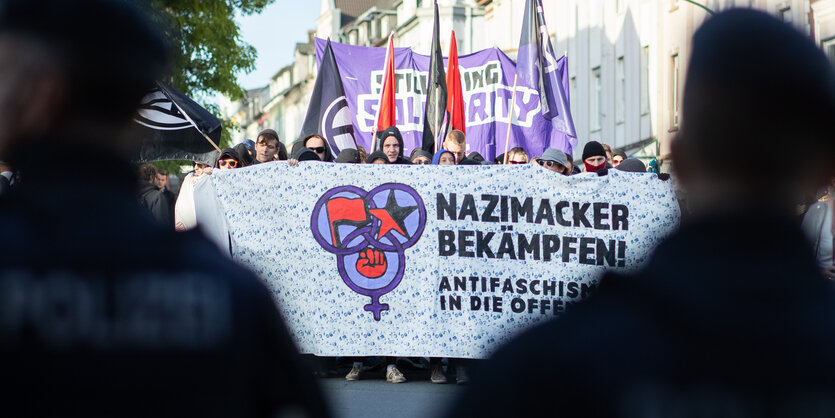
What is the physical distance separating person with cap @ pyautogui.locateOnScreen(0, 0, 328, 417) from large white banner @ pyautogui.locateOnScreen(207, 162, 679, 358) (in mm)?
7525

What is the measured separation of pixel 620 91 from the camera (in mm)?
38156

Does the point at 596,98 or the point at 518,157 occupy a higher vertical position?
the point at 596,98

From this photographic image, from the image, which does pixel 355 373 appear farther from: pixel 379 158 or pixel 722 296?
pixel 722 296

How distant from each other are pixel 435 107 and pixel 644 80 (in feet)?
74.6

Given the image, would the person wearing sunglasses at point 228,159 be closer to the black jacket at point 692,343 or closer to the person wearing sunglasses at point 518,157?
the person wearing sunglasses at point 518,157

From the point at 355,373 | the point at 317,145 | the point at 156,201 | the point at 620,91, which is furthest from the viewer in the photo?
the point at 620,91

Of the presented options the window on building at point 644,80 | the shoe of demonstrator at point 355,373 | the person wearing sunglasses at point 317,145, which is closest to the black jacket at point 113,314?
the shoe of demonstrator at point 355,373

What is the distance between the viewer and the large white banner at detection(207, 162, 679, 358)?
359 inches

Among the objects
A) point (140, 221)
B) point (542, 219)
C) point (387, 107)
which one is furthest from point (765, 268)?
point (387, 107)

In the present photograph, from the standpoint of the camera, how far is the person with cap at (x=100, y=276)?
152 centimetres

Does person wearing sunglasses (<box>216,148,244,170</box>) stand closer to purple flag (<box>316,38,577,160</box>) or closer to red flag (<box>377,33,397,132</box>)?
red flag (<box>377,33,397,132</box>)

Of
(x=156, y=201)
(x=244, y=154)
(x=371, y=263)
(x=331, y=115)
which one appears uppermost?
(x=331, y=115)

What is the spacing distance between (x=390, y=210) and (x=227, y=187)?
1.30 metres

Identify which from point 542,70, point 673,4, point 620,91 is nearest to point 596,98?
point 620,91
